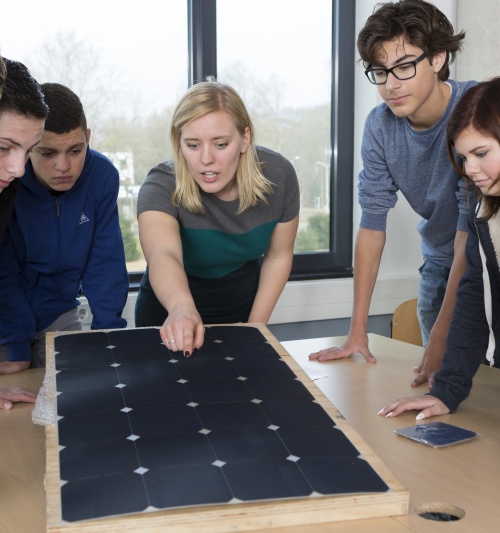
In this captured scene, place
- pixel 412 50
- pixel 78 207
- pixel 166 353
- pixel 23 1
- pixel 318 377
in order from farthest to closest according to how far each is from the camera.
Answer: pixel 23 1 → pixel 78 207 → pixel 412 50 → pixel 318 377 → pixel 166 353

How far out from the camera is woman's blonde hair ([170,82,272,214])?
2041mm

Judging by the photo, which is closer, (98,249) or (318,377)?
(318,377)

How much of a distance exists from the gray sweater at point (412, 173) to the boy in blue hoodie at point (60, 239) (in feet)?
2.74

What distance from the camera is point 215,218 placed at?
2223mm

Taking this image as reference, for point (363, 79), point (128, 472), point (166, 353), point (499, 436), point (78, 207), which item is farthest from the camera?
point (363, 79)

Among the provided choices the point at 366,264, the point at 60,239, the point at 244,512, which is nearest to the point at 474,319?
the point at 366,264

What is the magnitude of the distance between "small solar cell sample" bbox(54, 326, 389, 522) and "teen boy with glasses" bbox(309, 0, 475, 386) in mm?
586

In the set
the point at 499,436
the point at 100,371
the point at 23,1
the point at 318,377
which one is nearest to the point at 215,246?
the point at 318,377

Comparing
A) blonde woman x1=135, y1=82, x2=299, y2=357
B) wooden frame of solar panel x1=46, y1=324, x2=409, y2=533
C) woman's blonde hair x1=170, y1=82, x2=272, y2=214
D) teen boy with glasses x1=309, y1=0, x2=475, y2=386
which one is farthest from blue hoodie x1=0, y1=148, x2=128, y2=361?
wooden frame of solar panel x1=46, y1=324, x2=409, y2=533

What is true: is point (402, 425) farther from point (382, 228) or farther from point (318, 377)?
point (382, 228)

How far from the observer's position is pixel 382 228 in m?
2.39

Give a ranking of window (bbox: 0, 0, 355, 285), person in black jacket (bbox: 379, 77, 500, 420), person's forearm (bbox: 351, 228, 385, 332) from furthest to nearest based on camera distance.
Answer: window (bbox: 0, 0, 355, 285) < person's forearm (bbox: 351, 228, 385, 332) < person in black jacket (bbox: 379, 77, 500, 420)

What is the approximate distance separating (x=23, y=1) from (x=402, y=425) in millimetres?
2572

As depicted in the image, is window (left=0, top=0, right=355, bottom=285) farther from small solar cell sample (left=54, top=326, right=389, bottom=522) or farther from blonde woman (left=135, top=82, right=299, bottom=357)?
small solar cell sample (left=54, top=326, right=389, bottom=522)
